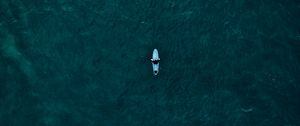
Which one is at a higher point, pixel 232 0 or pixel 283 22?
pixel 232 0

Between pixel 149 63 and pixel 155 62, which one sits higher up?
pixel 155 62

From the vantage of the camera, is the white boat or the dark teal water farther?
the white boat

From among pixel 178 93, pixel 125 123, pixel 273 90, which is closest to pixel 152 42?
pixel 178 93

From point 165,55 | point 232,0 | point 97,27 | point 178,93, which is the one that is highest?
point 232,0

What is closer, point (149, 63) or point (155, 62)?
point (155, 62)

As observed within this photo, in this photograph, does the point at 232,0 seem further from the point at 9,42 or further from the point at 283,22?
the point at 9,42

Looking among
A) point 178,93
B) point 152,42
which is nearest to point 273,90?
point 178,93

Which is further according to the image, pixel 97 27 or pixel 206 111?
pixel 97 27
